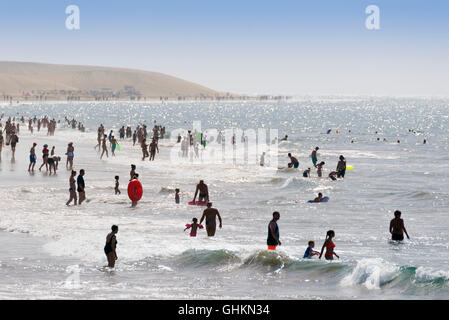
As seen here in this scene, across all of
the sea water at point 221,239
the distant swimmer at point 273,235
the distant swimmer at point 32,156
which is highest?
the distant swimmer at point 32,156

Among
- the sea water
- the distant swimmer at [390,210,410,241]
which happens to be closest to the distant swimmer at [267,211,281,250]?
the sea water

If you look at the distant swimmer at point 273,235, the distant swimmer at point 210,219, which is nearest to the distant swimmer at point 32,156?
the distant swimmer at point 210,219

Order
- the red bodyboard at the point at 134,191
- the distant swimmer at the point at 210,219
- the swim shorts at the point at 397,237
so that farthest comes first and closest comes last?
1. the red bodyboard at the point at 134,191
2. the swim shorts at the point at 397,237
3. the distant swimmer at the point at 210,219

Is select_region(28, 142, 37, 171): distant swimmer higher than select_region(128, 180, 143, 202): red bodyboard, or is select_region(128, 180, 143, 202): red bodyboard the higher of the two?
select_region(28, 142, 37, 171): distant swimmer

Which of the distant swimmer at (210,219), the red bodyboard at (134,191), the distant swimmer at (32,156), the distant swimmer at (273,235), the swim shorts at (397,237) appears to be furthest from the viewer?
the distant swimmer at (32,156)

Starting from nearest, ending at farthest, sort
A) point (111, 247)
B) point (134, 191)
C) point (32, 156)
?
point (111, 247) → point (134, 191) → point (32, 156)

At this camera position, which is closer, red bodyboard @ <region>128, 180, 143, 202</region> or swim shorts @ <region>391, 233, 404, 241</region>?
swim shorts @ <region>391, 233, 404, 241</region>

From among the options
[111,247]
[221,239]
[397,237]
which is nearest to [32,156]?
[221,239]

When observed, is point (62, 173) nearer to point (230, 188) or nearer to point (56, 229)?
point (230, 188)

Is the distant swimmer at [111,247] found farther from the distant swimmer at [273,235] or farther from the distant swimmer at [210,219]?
the distant swimmer at [210,219]

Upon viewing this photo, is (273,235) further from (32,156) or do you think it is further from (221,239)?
(32,156)

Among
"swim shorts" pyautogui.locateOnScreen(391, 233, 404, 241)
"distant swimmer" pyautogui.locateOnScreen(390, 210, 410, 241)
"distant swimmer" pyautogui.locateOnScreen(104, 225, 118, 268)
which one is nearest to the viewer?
"distant swimmer" pyautogui.locateOnScreen(104, 225, 118, 268)

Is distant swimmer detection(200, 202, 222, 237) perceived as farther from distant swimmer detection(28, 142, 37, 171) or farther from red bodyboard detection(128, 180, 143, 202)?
distant swimmer detection(28, 142, 37, 171)

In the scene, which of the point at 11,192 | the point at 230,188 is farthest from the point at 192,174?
the point at 11,192
